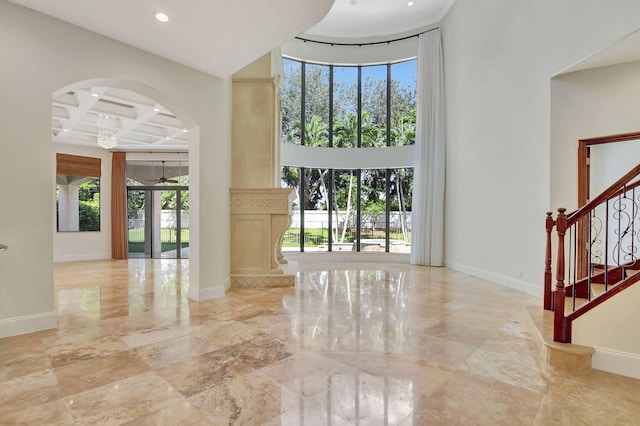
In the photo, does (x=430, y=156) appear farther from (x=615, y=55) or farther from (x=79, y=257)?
(x=79, y=257)

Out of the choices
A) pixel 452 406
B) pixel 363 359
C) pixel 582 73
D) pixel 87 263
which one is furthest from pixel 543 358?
pixel 87 263

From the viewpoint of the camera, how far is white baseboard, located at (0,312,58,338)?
3082mm

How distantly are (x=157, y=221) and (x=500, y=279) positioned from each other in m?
8.97

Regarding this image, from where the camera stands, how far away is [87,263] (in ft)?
27.6

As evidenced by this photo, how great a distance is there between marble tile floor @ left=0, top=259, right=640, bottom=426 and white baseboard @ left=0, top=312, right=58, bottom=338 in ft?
0.43

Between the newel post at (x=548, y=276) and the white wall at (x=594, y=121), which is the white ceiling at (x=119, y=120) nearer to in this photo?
the newel post at (x=548, y=276)

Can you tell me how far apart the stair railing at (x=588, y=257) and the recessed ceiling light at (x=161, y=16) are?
4.09m

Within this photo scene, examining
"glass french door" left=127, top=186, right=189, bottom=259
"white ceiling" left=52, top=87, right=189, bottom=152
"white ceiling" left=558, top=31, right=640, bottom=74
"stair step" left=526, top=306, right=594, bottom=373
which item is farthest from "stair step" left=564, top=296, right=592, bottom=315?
"glass french door" left=127, top=186, right=189, bottom=259

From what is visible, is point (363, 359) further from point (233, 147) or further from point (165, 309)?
point (233, 147)

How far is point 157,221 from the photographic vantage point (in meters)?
9.67

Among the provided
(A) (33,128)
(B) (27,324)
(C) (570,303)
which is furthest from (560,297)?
(A) (33,128)

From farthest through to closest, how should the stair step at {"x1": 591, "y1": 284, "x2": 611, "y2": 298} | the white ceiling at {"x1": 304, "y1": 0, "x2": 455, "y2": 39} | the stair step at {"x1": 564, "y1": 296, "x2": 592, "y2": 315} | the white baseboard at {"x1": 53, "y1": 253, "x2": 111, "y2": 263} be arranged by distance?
the white baseboard at {"x1": 53, "y1": 253, "x2": 111, "y2": 263}, the white ceiling at {"x1": 304, "y1": 0, "x2": 455, "y2": 39}, the stair step at {"x1": 591, "y1": 284, "x2": 611, "y2": 298}, the stair step at {"x1": 564, "y1": 296, "x2": 592, "y2": 315}

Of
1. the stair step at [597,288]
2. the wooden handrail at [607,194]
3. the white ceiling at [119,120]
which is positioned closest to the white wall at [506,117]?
the stair step at [597,288]

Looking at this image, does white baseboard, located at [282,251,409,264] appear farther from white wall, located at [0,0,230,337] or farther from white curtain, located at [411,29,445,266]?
white wall, located at [0,0,230,337]
